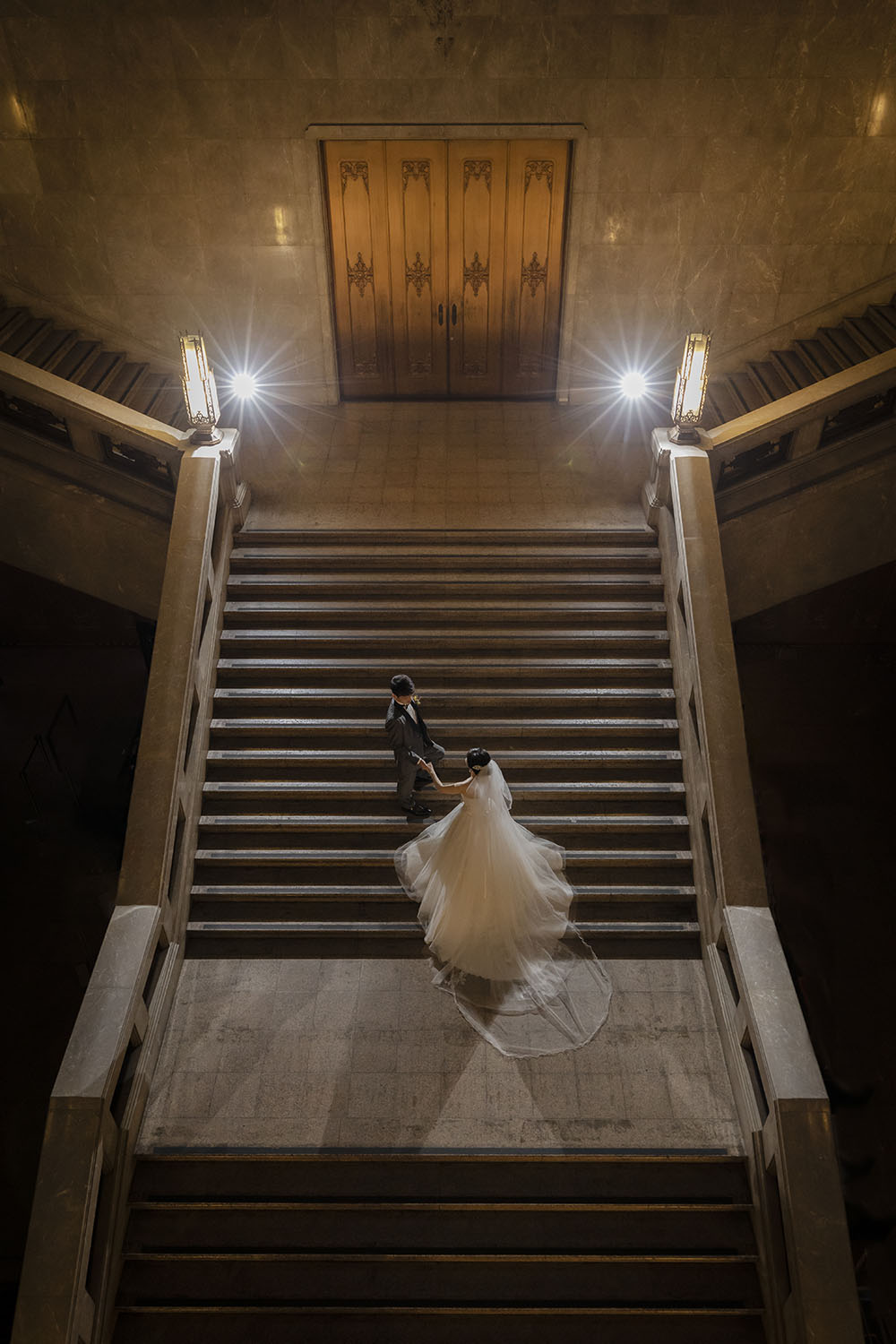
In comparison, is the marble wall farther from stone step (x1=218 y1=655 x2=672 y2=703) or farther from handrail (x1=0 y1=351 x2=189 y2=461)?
stone step (x1=218 y1=655 x2=672 y2=703)

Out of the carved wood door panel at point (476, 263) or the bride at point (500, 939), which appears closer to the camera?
the bride at point (500, 939)

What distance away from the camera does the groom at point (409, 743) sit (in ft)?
22.2

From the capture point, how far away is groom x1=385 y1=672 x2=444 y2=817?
676 cm

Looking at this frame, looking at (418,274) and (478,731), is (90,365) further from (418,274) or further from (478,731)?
(478,731)

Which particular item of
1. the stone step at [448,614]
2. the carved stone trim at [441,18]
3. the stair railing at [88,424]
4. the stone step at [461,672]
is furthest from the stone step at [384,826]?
the carved stone trim at [441,18]

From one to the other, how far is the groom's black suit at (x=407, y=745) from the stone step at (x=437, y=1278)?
3175mm

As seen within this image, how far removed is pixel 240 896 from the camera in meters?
7.20

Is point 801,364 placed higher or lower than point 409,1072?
higher

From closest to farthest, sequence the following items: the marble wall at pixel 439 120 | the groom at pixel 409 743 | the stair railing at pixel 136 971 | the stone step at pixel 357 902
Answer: the stair railing at pixel 136 971
the groom at pixel 409 743
the stone step at pixel 357 902
the marble wall at pixel 439 120

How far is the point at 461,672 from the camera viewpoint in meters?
8.19

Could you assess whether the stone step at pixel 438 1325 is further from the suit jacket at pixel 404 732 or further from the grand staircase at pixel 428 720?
the suit jacket at pixel 404 732

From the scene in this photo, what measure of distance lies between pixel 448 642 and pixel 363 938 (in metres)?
2.80

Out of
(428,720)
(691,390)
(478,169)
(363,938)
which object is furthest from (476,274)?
(363,938)

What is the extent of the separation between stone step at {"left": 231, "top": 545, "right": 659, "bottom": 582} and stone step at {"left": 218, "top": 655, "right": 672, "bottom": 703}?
111cm
